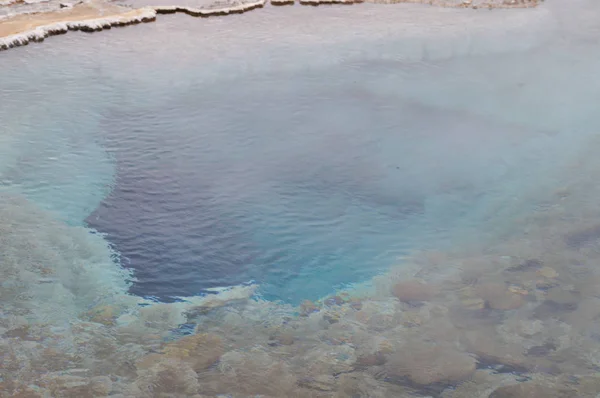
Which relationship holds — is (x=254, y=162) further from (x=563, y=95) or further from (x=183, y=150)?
(x=563, y=95)

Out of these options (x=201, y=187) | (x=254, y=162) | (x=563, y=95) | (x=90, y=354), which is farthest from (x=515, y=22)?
(x=90, y=354)

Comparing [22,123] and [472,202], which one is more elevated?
[22,123]

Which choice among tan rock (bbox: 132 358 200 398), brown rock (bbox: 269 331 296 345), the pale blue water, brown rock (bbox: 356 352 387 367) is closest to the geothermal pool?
the pale blue water

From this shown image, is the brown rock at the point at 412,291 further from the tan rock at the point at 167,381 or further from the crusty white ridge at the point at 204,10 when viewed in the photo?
the crusty white ridge at the point at 204,10

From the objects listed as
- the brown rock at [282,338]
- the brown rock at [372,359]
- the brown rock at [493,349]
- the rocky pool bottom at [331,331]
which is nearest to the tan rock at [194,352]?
the rocky pool bottom at [331,331]

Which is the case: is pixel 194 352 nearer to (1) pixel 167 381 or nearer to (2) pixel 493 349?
(1) pixel 167 381
